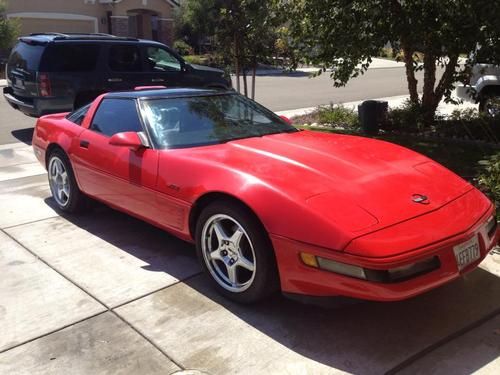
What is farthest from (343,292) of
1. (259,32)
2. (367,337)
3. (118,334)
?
(259,32)

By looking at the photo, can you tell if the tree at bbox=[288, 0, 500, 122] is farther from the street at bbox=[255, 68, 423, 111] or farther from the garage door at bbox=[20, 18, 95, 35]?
the garage door at bbox=[20, 18, 95, 35]

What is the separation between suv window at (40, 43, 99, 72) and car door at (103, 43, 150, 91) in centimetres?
33

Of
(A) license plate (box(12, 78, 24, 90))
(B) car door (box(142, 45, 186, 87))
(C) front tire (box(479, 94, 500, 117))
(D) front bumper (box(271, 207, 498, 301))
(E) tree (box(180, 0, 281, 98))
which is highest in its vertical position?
(E) tree (box(180, 0, 281, 98))

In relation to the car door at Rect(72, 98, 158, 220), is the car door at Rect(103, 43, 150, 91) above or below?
above

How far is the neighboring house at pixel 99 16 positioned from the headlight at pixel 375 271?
29018mm

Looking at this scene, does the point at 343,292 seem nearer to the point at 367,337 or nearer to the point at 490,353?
the point at 367,337

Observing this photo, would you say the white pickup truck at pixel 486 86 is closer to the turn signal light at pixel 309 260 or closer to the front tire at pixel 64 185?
the front tire at pixel 64 185

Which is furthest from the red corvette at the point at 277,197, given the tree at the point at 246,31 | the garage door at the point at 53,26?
the garage door at the point at 53,26

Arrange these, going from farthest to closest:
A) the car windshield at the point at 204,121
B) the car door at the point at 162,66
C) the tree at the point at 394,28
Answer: the car door at the point at 162,66 < the tree at the point at 394,28 < the car windshield at the point at 204,121

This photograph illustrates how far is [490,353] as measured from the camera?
3059mm

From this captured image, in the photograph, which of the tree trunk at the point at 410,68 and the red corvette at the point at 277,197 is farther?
the tree trunk at the point at 410,68

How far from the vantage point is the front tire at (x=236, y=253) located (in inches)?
131

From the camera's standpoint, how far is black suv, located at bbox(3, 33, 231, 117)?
388 inches

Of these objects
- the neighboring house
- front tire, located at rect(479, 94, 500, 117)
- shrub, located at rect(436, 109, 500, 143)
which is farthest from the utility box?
the neighboring house
